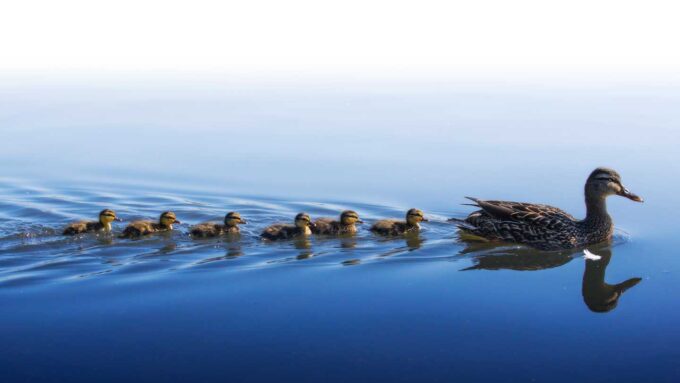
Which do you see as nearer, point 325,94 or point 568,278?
point 568,278

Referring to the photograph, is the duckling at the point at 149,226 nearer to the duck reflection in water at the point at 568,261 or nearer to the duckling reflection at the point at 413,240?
the duckling reflection at the point at 413,240

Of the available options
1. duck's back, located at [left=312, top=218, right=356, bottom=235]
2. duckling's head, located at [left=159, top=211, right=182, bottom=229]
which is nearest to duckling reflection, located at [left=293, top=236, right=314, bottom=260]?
duck's back, located at [left=312, top=218, right=356, bottom=235]

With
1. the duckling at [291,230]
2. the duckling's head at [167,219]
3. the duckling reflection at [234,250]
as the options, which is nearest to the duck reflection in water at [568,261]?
the duckling at [291,230]

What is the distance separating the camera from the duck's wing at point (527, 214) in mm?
6199

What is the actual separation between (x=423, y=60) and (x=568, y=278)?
21.5m

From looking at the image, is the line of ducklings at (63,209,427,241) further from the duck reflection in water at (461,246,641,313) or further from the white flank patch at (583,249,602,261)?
the white flank patch at (583,249,602,261)

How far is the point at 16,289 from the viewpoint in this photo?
16.3ft

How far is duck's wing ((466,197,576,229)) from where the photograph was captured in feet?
20.3

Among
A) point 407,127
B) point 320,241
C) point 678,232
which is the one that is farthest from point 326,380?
point 407,127

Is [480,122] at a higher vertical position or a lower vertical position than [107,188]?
higher

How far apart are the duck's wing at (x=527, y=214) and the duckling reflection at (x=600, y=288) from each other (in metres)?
0.53

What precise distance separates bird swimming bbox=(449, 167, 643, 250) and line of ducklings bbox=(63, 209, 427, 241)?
18.8 inches

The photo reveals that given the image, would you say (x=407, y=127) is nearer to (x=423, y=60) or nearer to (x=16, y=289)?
(x=16, y=289)

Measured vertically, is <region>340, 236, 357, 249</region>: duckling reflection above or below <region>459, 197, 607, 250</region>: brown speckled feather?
below
